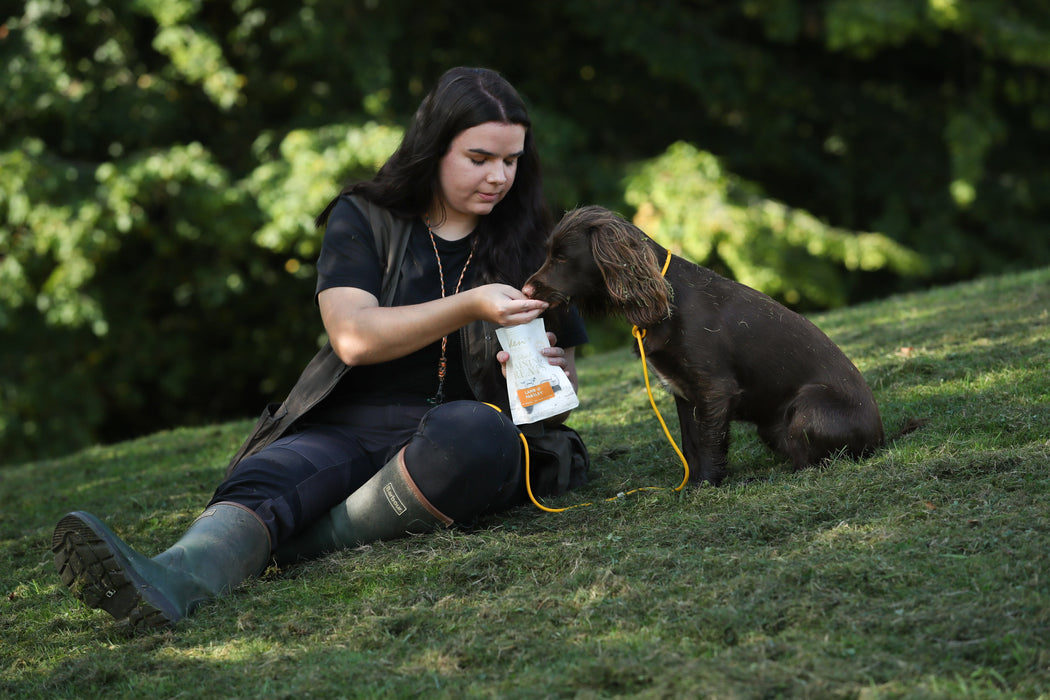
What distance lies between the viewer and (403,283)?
3715 mm

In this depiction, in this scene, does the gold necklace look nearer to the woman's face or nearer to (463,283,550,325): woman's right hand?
the woman's face

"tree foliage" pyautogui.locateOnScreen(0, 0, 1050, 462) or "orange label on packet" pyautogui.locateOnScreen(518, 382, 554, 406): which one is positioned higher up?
"tree foliage" pyautogui.locateOnScreen(0, 0, 1050, 462)

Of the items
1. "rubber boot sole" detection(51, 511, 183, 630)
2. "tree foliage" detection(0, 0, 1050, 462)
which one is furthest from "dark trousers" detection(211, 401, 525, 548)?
"tree foliage" detection(0, 0, 1050, 462)

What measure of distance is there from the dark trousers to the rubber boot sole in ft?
1.46

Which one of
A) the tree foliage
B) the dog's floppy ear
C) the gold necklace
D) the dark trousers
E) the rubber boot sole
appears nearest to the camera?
the rubber boot sole

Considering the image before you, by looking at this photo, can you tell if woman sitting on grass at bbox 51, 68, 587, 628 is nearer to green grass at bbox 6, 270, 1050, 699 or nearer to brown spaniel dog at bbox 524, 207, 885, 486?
green grass at bbox 6, 270, 1050, 699

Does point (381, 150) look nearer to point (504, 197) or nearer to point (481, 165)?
point (504, 197)

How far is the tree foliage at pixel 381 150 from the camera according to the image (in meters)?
10.1

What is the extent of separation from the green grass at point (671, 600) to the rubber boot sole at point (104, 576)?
0.08 meters

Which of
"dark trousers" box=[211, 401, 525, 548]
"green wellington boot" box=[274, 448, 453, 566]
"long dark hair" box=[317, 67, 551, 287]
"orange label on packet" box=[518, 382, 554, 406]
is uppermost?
"long dark hair" box=[317, 67, 551, 287]

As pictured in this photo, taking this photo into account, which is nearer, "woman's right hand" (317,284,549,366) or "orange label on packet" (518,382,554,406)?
"woman's right hand" (317,284,549,366)

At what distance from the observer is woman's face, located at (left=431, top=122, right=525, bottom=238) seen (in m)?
3.62

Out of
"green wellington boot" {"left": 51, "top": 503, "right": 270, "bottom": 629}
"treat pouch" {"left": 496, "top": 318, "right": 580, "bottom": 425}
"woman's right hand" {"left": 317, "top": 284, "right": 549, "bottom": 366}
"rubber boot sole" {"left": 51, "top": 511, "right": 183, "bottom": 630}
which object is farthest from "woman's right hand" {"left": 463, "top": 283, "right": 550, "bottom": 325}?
"rubber boot sole" {"left": 51, "top": 511, "right": 183, "bottom": 630}

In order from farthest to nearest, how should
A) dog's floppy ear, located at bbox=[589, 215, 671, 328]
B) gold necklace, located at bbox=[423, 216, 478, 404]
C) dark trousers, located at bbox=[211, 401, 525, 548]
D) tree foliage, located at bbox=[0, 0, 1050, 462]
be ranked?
tree foliage, located at bbox=[0, 0, 1050, 462] < gold necklace, located at bbox=[423, 216, 478, 404] < dog's floppy ear, located at bbox=[589, 215, 671, 328] < dark trousers, located at bbox=[211, 401, 525, 548]
